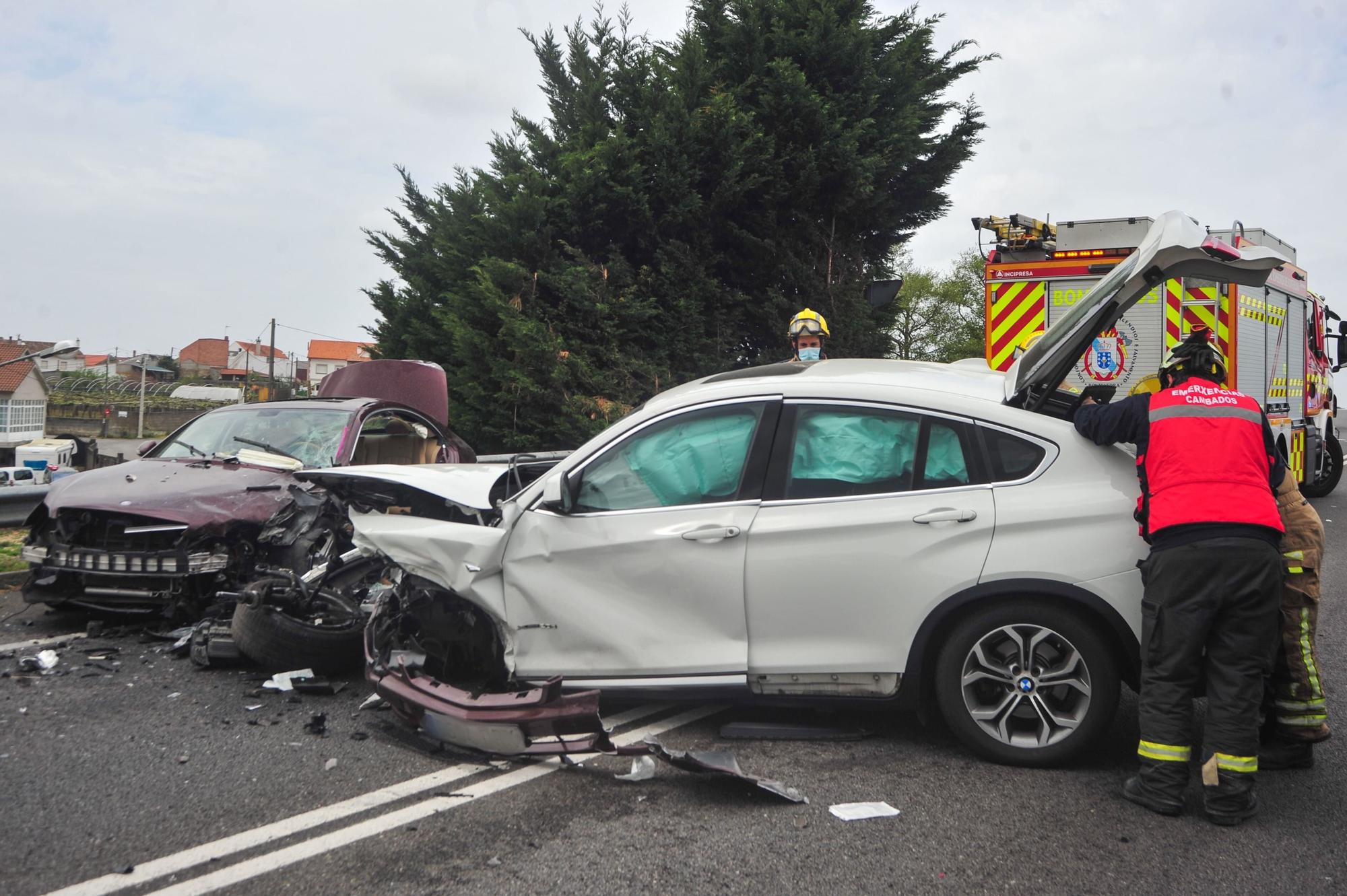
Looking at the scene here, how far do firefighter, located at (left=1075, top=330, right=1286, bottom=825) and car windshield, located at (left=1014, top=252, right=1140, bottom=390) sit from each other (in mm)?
606

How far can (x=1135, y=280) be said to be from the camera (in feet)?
13.5

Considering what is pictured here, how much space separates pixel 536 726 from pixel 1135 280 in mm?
3031

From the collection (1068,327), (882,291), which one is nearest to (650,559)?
(1068,327)

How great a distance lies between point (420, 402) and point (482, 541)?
5131 millimetres

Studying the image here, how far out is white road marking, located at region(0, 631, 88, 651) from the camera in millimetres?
5965

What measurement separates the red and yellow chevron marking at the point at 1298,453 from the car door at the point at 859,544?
30.9 feet

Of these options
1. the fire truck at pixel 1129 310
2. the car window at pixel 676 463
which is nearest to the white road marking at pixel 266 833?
the car window at pixel 676 463

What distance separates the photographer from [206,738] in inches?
176

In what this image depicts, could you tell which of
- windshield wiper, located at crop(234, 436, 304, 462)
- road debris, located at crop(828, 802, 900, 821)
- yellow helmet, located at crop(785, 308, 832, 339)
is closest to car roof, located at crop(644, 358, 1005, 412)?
road debris, located at crop(828, 802, 900, 821)

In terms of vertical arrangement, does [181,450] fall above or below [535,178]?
below

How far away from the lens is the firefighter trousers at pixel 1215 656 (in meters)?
3.59

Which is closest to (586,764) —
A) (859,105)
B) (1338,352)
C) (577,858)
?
(577,858)

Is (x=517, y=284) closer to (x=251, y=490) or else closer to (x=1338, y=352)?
(x=251, y=490)

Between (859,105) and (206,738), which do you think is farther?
(859,105)
